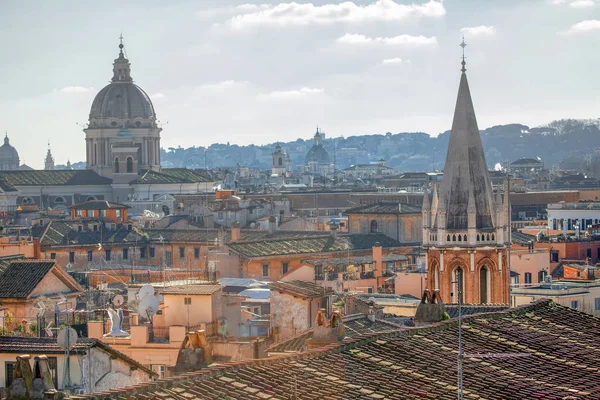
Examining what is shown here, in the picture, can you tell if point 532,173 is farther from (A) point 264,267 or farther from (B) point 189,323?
(B) point 189,323

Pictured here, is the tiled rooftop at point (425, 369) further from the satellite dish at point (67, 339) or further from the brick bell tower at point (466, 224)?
the brick bell tower at point (466, 224)

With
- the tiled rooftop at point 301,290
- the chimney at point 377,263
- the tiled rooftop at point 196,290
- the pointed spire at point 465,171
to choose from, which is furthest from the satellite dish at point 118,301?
the chimney at point 377,263

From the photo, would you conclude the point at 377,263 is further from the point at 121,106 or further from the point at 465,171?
the point at 121,106

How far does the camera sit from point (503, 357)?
15906 millimetres

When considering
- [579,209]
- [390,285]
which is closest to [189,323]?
[390,285]

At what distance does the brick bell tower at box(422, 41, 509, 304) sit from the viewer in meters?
38.8

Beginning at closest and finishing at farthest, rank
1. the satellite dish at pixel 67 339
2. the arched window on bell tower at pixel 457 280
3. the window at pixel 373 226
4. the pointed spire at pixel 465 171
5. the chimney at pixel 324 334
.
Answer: the chimney at pixel 324 334 < the satellite dish at pixel 67 339 < the arched window on bell tower at pixel 457 280 < the pointed spire at pixel 465 171 < the window at pixel 373 226

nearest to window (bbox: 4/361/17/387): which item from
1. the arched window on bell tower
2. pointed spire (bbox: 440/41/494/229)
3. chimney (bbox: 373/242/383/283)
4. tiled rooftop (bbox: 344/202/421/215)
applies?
the arched window on bell tower

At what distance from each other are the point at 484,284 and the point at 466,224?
5.78ft

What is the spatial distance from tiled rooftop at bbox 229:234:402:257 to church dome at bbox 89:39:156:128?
2278 inches

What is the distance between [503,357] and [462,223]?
78.6 feet

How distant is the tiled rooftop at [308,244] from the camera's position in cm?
5344

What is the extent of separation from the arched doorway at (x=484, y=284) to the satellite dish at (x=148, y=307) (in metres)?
15.4

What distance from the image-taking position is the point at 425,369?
49.5ft
